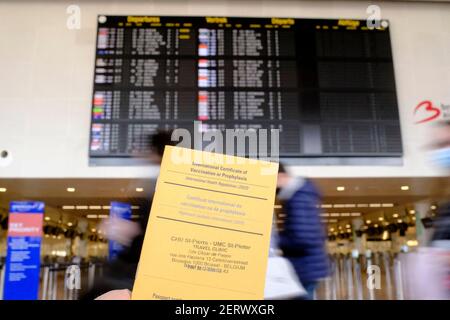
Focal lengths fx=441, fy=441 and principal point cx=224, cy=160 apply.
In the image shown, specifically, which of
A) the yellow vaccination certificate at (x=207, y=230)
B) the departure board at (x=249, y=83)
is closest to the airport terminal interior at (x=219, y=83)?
the departure board at (x=249, y=83)

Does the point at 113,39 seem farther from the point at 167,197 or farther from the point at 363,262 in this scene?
the point at 363,262

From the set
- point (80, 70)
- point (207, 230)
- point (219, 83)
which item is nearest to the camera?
point (207, 230)

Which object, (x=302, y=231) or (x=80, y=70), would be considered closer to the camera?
(x=302, y=231)

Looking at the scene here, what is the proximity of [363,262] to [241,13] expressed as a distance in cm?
782

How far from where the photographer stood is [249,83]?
486 centimetres

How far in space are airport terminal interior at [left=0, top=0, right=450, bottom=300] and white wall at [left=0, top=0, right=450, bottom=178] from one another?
1 centimetres

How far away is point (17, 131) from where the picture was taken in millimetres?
4855

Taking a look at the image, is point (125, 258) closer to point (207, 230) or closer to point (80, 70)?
point (207, 230)

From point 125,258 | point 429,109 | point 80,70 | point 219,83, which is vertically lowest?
point 125,258

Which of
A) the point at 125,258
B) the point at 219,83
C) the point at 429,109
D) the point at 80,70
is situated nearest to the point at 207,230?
the point at 125,258

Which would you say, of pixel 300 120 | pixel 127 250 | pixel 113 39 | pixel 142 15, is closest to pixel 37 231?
pixel 113 39

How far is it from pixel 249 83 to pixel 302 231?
3.69m

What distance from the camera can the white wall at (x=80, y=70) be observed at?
482 cm

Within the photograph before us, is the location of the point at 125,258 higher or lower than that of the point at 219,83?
lower
